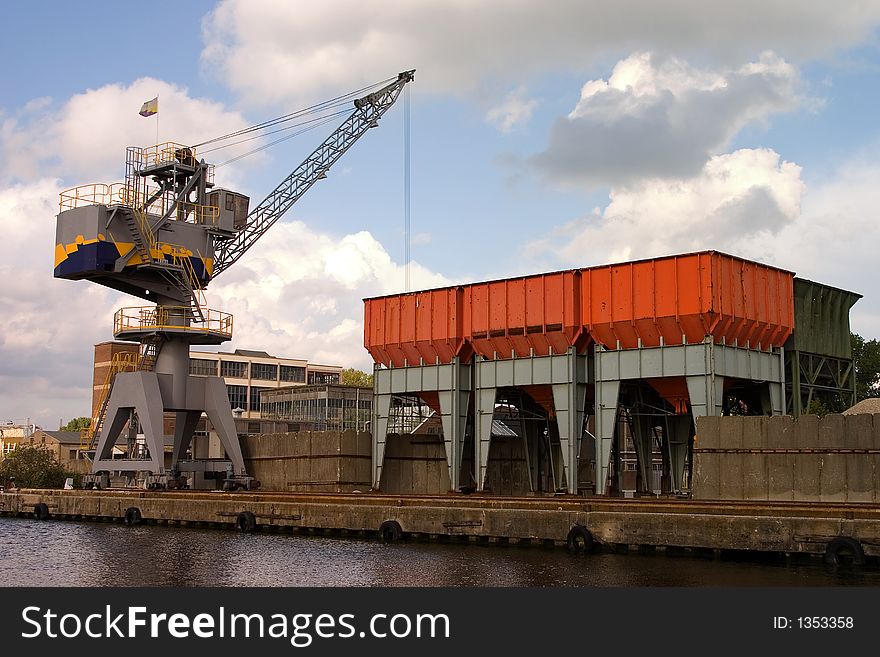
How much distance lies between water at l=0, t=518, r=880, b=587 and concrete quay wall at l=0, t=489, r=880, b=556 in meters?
0.66

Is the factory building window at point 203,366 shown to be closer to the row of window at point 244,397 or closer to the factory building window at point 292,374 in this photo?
the row of window at point 244,397

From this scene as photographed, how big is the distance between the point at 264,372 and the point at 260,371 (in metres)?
0.62

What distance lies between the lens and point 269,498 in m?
46.6

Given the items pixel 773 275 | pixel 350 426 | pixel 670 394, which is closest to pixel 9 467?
pixel 350 426

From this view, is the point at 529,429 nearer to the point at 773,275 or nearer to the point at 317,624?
the point at 773,275

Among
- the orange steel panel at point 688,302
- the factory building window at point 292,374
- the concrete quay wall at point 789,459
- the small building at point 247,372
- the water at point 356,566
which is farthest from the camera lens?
the factory building window at point 292,374

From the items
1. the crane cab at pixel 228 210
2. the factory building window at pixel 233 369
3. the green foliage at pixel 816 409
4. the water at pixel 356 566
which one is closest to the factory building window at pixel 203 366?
the factory building window at pixel 233 369

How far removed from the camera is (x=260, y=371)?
137250 mm

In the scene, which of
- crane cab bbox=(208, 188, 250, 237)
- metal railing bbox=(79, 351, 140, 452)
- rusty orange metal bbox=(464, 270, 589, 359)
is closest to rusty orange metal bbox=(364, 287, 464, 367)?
rusty orange metal bbox=(464, 270, 589, 359)

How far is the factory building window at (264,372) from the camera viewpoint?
137 m

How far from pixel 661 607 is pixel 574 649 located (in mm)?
2465

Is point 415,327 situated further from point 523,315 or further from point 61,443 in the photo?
point 61,443

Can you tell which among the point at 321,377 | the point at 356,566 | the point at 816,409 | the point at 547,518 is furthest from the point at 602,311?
the point at 321,377

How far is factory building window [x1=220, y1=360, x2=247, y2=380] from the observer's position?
132 meters
